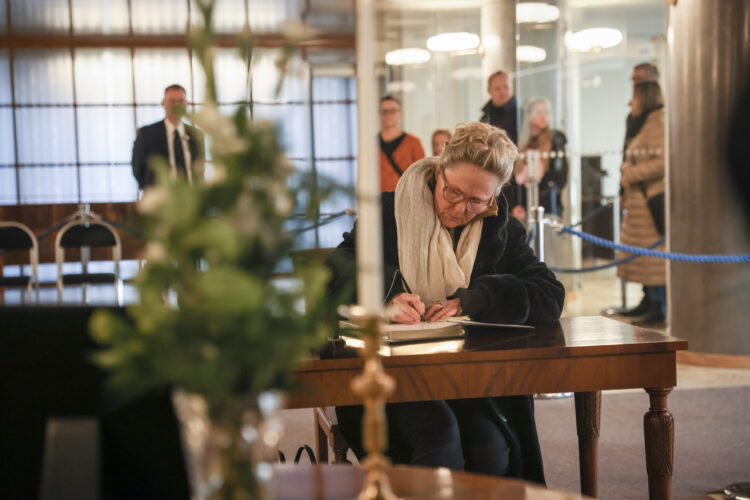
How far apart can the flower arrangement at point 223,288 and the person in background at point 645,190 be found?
6374 mm

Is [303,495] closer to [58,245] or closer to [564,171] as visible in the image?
[58,245]

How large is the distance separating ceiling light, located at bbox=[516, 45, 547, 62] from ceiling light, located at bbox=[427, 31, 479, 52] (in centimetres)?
82

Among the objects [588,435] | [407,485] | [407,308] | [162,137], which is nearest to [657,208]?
[162,137]

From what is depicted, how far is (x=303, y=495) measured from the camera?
3.94ft

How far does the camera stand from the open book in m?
2.30

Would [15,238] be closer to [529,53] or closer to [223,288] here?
[529,53]

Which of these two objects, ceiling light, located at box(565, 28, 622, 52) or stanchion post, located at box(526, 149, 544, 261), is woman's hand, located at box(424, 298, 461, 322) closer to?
stanchion post, located at box(526, 149, 544, 261)

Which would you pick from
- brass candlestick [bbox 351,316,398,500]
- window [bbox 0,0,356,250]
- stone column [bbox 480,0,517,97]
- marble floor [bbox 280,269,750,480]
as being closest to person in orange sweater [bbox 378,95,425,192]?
stone column [bbox 480,0,517,97]

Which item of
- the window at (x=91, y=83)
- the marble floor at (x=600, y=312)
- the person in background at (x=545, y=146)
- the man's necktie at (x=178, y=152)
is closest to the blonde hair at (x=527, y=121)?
the person in background at (x=545, y=146)

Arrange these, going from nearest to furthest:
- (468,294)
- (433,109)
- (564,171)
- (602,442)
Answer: (468,294) → (602,442) → (564,171) → (433,109)

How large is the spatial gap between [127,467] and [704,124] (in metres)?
4.80

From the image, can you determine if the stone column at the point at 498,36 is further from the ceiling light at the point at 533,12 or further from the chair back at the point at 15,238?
the chair back at the point at 15,238

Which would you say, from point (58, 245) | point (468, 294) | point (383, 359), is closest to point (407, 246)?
point (468, 294)

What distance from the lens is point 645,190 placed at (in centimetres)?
695
